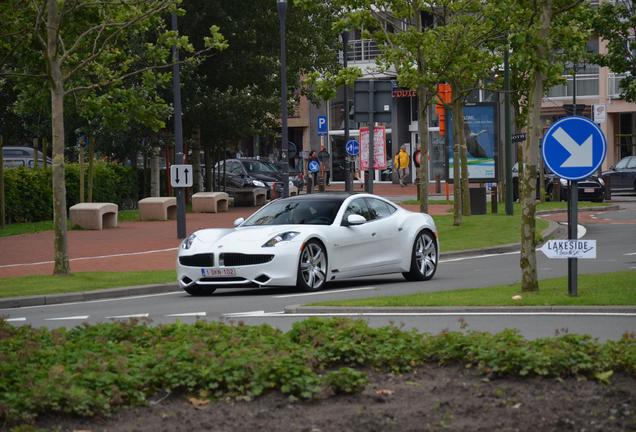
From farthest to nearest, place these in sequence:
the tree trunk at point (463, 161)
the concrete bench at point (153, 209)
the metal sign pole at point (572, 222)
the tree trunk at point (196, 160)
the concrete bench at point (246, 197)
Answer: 1. the concrete bench at point (246, 197)
2. the tree trunk at point (196, 160)
3. the concrete bench at point (153, 209)
4. the tree trunk at point (463, 161)
5. the metal sign pole at point (572, 222)

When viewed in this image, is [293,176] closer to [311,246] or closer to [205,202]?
[205,202]

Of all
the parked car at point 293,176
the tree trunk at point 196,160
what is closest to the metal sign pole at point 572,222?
the tree trunk at point 196,160

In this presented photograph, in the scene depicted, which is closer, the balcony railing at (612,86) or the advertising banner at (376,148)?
the advertising banner at (376,148)

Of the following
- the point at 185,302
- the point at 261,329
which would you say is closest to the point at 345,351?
the point at 261,329

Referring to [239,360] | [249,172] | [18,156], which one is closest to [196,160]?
[18,156]

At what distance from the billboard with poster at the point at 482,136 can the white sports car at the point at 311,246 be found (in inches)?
803

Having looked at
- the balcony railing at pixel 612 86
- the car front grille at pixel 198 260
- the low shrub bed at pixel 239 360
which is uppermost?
the balcony railing at pixel 612 86

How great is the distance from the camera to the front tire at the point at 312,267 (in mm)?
19000

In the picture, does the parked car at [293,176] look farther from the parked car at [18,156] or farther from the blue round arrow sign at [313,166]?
the parked car at [18,156]

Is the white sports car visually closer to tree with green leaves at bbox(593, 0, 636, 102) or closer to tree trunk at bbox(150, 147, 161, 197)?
tree with green leaves at bbox(593, 0, 636, 102)

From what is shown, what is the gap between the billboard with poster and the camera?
4172 cm

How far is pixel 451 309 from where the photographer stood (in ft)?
50.8

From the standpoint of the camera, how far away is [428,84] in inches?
1272

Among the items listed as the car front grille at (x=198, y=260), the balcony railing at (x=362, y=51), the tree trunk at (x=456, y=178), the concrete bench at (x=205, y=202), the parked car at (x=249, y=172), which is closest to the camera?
the car front grille at (x=198, y=260)
